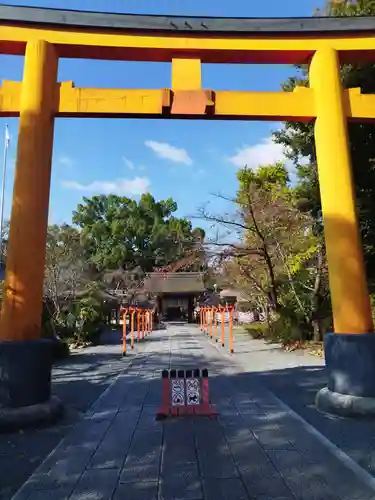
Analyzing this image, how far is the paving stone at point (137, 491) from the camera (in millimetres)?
3338

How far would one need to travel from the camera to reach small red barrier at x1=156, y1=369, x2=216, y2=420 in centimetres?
588

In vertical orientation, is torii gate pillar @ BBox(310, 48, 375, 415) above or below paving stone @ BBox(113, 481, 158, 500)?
above

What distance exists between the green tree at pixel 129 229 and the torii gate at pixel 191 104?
111ft

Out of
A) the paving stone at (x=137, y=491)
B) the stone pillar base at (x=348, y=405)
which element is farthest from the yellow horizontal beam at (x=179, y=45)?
the paving stone at (x=137, y=491)

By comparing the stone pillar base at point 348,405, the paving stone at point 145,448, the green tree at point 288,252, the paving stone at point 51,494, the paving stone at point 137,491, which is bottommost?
the paving stone at point 51,494

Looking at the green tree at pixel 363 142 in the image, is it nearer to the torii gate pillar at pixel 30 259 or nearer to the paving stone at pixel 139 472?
the torii gate pillar at pixel 30 259

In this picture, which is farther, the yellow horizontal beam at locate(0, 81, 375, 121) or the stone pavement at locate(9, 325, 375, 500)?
the yellow horizontal beam at locate(0, 81, 375, 121)

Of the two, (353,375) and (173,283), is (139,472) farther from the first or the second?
(173,283)

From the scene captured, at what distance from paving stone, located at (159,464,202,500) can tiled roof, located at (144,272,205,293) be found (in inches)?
1315

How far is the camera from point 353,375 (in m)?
5.62

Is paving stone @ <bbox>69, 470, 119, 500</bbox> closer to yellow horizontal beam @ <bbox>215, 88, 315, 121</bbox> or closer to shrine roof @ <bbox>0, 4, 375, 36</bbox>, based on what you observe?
yellow horizontal beam @ <bbox>215, 88, 315, 121</bbox>

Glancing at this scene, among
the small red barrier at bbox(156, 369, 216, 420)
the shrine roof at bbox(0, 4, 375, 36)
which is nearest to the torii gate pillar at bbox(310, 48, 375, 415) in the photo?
the shrine roof at bbox(0, 4, 375, 36)

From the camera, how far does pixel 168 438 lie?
16.1 ft

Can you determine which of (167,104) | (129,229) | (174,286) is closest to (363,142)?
(167,104)
